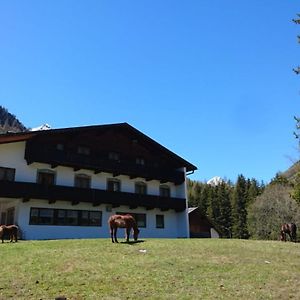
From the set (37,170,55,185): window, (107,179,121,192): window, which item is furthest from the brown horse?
A: (107,179,121,192): window

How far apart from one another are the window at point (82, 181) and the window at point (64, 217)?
2378 millimetres

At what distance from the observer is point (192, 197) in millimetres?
101500

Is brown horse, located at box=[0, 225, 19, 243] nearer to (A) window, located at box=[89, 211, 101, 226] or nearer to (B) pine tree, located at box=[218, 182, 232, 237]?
(A) window, located at box=[89, 211, 101, 226]

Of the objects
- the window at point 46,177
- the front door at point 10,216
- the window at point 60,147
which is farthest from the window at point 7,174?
the window at point 60,147

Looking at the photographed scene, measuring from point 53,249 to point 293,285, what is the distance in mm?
11338

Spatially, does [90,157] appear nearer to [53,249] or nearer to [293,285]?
[53,249]

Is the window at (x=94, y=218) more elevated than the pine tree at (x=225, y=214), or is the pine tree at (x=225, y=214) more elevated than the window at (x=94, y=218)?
the pine tree at (x=225, y=214)

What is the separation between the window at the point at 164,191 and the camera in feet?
153

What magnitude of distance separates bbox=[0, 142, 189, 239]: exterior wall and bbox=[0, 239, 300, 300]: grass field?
13534mm

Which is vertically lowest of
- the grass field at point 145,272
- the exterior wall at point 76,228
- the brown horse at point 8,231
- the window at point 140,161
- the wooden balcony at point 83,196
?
the grass field at point 145,272

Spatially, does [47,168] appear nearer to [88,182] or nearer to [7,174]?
[7,174]

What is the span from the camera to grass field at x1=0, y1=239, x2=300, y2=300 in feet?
45.7

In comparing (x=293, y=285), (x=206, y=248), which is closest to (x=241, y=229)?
(x=206, y=248)

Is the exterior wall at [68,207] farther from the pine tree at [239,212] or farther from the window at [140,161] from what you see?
the pine tree at [239,212]
